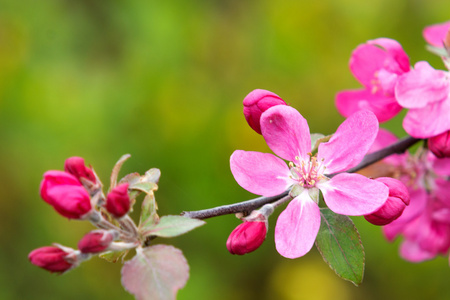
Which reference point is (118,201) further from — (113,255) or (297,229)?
(297,229)

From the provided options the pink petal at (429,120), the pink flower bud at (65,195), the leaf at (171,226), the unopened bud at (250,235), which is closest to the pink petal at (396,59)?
the pink petal at (429,120)

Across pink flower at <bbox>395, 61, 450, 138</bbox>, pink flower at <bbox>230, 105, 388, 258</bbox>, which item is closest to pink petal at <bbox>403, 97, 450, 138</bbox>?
pink flower at <bbox>395, 61, 450, 138</bbox>

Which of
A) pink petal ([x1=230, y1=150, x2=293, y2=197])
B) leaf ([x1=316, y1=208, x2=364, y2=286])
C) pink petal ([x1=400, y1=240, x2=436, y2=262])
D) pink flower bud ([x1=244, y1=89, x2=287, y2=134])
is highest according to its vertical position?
pink flower bud ([x1=244, y1=89, x2=287, y2=134])

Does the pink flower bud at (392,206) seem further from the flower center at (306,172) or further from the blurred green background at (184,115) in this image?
the blurred green background at (184,115)

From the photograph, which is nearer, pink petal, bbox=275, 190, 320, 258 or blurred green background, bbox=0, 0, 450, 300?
pink petal, bbox=275, 190, 320, 258

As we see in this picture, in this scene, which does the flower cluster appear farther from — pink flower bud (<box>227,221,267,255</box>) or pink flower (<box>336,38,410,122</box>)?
pink flower bud (<box>227,221,267,255</box>)

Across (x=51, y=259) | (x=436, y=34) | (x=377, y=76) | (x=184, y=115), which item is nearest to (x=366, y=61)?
(x=377, y=76)

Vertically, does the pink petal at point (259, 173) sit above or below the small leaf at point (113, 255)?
above

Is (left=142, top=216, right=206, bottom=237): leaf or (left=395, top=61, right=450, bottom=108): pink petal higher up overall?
(left=395, top=61, right=450, bottom=108): pink petal
